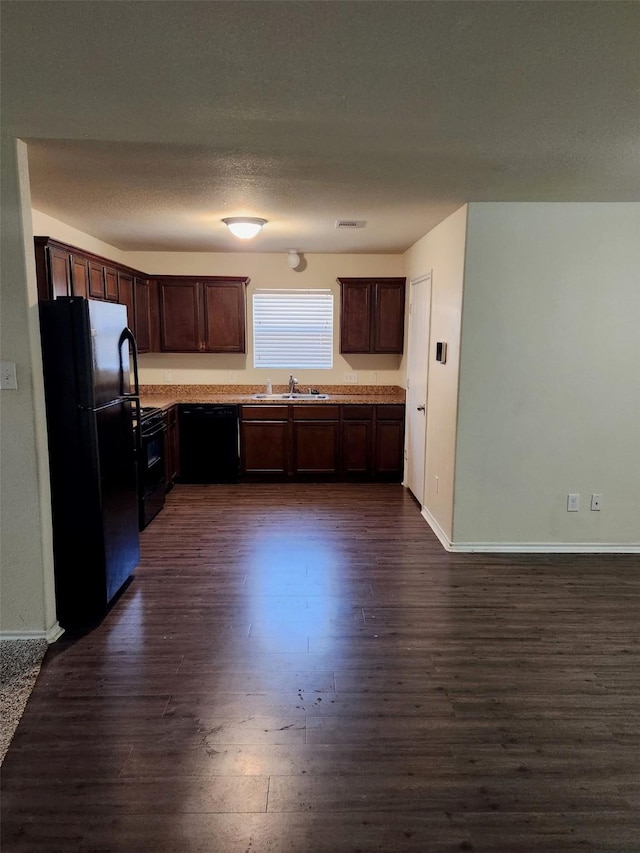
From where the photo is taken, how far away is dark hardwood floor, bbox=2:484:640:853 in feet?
5.64

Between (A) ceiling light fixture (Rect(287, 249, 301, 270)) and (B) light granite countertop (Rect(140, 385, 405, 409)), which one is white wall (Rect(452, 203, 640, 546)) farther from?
(A) ceiling light fixture (Rect(287, 249, 301, 270))

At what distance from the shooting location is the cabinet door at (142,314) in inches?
205

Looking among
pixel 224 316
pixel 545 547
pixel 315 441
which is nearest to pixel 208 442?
pixel 315 441

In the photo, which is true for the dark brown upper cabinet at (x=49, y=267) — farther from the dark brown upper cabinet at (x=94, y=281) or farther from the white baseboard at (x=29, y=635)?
the white baseboard at (x=29, y=635)

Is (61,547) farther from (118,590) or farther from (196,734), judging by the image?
(196,734)

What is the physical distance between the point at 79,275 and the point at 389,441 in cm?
343

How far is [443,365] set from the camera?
413 centimetres

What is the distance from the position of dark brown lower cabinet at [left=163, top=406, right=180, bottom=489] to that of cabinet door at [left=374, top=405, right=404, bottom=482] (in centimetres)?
216

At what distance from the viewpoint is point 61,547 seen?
2814 millimetres

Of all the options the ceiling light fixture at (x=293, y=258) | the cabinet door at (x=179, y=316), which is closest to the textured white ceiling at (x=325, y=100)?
the cabinet door at (x=179, y=316)

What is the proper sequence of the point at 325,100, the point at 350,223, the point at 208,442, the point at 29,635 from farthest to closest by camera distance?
1. the point at 208,442
2. the point at 350,223
3. the point at 29,635
4. the point at 325,100

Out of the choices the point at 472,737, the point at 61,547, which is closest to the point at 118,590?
the point at 61,547

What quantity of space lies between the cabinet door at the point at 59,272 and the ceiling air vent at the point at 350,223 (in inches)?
79.8

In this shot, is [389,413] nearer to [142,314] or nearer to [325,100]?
[142,314]
